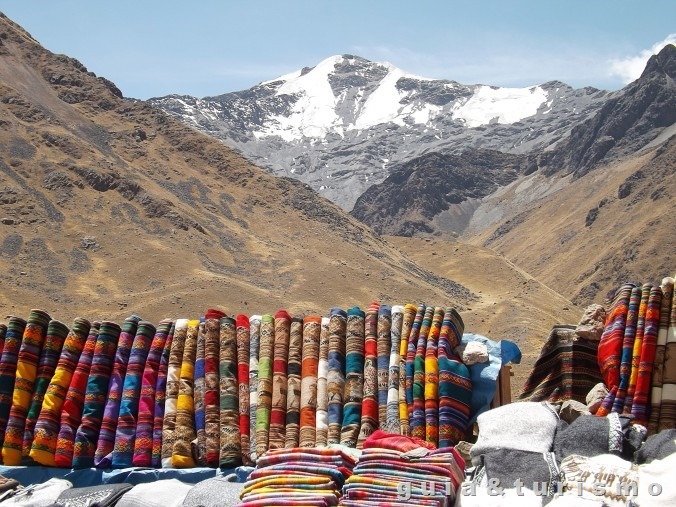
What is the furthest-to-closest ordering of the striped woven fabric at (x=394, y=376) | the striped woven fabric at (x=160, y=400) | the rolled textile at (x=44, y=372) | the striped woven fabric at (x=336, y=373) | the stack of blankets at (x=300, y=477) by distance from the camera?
the rolled textile at (x=44, y=372) < the striped woven fabric at (x=160, y=400) < the striped woven fabric at (x=336, y=373) < the striped woven fabric at (x=394, y=376) < the stack of blankets at (x=300, y=477)

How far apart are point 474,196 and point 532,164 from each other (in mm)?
9120

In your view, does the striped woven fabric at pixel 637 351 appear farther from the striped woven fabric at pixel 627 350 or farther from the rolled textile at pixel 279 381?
the rolled textile at pixel 279 381

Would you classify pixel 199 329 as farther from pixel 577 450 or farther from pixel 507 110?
pixel 507 110

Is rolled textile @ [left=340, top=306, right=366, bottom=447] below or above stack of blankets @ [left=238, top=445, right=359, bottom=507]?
above

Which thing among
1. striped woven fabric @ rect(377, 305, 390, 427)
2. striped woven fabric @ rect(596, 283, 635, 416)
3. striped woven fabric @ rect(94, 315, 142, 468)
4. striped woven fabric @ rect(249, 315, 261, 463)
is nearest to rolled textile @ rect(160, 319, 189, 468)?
striped woven fabric @ rect(94, 315, 142, 468)

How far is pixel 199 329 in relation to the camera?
4898mm

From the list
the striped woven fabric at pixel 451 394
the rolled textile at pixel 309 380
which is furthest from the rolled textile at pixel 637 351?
the rolled textile at pixel 309 380

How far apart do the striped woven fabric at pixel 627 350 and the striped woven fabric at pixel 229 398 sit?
194 cm

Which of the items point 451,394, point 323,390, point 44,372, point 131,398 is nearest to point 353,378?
point 323,390

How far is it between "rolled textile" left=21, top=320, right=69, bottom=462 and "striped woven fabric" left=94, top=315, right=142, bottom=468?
38cm

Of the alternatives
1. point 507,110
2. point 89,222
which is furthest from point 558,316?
point 507,110

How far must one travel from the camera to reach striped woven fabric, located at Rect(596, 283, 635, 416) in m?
4.21

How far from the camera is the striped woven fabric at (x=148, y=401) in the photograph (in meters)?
→ 4.60

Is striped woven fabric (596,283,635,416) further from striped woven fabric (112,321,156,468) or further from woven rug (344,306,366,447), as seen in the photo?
striped woven fabric (112,321,156,468)
